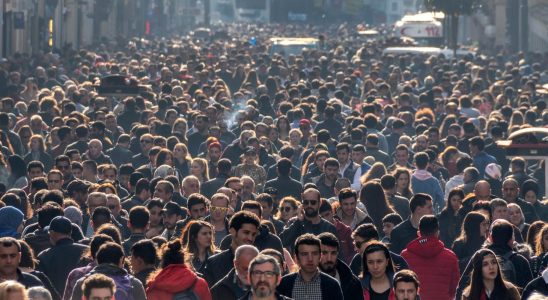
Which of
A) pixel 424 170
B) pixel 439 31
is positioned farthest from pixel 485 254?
pixel 439 31

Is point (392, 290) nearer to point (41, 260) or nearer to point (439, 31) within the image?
point (41, 260)

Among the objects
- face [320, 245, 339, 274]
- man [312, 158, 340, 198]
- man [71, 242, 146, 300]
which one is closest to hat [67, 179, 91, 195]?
man [312, 158, 340, 198]

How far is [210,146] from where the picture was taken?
1994 cm

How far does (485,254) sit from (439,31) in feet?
178

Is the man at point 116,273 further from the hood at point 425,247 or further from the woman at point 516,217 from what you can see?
the woman at point 516,217

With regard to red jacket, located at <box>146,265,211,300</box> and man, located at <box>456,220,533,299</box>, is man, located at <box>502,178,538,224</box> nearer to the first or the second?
man, located at <box>456,220,533,299</box>

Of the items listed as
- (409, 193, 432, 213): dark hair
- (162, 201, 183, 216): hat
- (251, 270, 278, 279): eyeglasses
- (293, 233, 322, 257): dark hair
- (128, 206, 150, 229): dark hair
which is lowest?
(162, 201, 183, 216): hat

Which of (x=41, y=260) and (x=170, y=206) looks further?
(x=170, y=206)

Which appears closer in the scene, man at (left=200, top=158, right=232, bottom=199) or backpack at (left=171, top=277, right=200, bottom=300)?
backpack at (left=171, top=277, right=200, bottom=300)

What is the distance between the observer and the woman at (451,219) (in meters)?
15.1

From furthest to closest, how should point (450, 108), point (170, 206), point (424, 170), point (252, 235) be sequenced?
point (450, 108) < point (424, 170) < point (170, 206) < point (252, 235)

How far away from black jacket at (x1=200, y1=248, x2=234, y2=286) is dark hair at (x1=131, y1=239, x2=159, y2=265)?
53cm

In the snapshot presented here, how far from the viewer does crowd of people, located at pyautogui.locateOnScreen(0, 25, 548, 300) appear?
432 inches

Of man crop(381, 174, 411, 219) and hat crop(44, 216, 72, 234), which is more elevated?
hat crop(44, 216, 72, 234)
